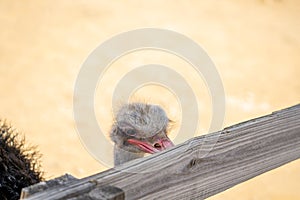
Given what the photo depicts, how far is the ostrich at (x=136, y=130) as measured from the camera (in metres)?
2.68

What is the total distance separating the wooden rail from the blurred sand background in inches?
80.9

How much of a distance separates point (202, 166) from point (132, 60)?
11.0 ft

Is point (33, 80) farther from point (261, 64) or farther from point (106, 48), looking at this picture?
point (261, 64)

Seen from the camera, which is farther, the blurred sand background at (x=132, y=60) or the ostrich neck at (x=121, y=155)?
the blurred sand background at (x=132, y=60)

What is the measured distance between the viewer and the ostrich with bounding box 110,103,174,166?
268 cm

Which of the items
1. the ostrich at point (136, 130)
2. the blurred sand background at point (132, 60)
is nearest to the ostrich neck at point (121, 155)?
the ostrich at point (136, 130)

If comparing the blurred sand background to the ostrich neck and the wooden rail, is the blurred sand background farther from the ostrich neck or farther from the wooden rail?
the wooden rail

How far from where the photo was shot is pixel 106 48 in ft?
14.5

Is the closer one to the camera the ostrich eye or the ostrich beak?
the ostrich beak

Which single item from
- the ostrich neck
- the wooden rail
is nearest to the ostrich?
the ostrich neck

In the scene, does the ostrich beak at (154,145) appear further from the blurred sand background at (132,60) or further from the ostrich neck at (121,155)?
the blurred sand background at (132,60)

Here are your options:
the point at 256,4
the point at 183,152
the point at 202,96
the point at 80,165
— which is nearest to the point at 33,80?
the point at 80,165

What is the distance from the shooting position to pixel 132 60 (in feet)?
15.6

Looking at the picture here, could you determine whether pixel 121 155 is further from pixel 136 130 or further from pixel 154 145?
pixel 154 145
